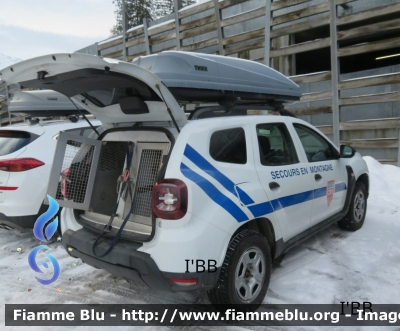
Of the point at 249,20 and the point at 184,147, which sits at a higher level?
the point at 249,20

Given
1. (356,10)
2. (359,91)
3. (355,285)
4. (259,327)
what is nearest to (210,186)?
(259,327)

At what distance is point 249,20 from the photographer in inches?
373

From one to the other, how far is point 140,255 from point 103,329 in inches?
31.0

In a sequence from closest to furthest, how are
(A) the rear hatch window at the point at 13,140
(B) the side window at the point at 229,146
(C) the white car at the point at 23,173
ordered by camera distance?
(B) the side window at the point at 229,146 < (C) the white car at the point at 23,173 < (A) the rear hatch window at the point at 13,140

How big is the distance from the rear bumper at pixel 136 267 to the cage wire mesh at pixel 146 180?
0.34 meters

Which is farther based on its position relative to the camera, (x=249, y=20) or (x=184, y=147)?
(x=249, y=20)

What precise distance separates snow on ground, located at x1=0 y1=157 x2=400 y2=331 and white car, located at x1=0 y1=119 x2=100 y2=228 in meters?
0.57

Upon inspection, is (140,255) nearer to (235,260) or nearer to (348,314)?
(235,260)

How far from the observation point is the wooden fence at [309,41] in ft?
24.7

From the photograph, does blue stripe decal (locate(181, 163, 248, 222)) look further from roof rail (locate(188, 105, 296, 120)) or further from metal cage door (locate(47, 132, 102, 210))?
metal cage door (locate(47, 132, 102, 210))

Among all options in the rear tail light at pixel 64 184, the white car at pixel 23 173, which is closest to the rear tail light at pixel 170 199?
the rear tail light at pixel 64 184

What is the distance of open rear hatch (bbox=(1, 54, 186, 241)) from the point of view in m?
2.64

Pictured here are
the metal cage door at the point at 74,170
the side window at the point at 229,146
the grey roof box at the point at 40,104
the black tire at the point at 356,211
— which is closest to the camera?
the side window at the point at 229,146

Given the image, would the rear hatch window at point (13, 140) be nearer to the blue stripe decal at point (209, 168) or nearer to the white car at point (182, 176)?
the white car at point (182, 176)
